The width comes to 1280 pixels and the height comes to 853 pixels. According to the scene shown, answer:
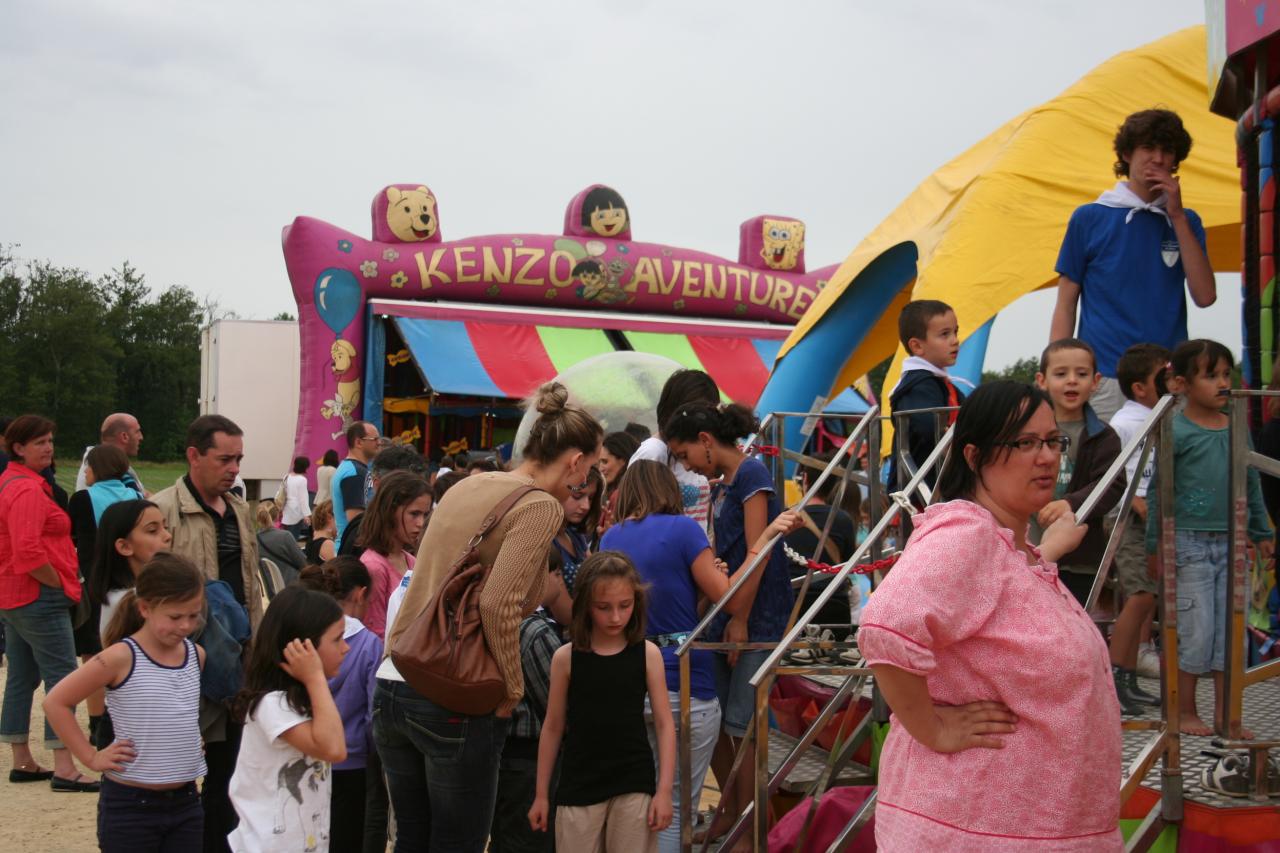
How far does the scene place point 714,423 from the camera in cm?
461

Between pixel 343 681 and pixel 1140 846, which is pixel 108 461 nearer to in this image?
pixel 343 681

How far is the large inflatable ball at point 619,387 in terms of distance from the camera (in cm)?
1138

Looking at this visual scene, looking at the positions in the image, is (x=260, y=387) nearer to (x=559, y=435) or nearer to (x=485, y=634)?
(x=559, y=435)

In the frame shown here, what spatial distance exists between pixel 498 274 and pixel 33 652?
44.1ft

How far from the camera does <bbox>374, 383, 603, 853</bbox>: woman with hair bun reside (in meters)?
3.21

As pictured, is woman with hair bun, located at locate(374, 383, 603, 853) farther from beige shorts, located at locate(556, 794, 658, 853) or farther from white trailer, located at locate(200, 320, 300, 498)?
white trailer, located at locate(200, 320, 300, 498)

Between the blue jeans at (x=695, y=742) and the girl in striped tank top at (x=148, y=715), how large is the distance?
1448 millimetres

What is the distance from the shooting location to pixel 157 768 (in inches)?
140

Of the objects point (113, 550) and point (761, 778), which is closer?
point (761, 778)

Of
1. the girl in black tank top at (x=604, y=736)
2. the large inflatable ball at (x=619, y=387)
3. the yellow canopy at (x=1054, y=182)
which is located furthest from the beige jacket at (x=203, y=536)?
the large inflatable ball at (x=619, y=387)

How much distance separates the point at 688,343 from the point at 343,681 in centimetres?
1630

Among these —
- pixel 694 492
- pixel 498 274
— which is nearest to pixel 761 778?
pixel 694 492

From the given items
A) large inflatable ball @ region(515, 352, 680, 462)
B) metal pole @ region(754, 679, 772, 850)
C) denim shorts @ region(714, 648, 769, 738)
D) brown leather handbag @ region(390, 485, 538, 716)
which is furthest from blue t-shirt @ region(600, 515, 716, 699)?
large inflatable ball @ region(515, 352, 680, 462)

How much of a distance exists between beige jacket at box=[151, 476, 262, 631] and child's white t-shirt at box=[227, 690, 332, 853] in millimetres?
1119
